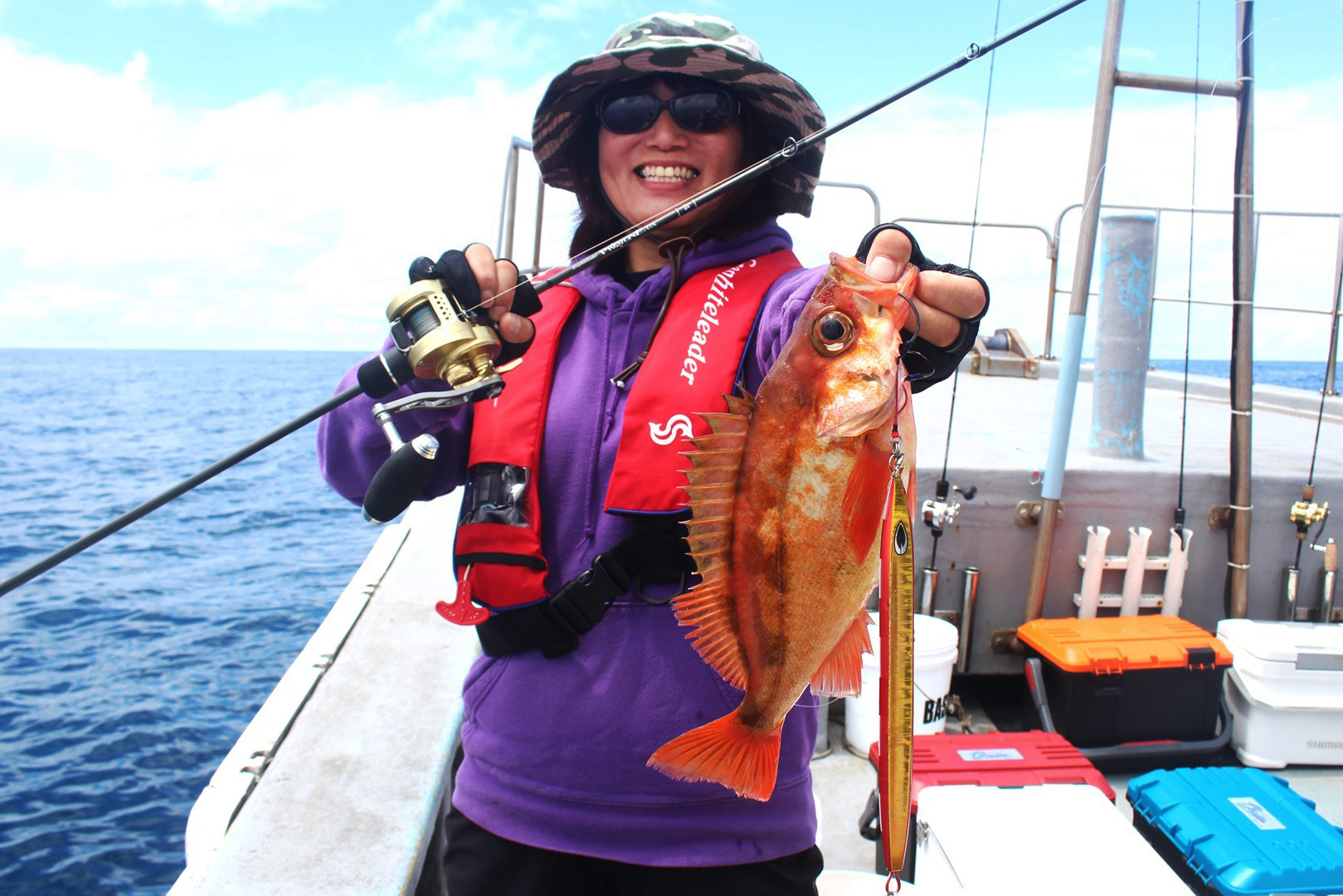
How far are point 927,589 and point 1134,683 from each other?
3.32 ft

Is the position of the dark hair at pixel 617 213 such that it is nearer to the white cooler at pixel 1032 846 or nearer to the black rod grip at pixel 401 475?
the black rod grip at pixel 401 475

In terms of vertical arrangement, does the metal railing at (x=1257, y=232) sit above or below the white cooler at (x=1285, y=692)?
above

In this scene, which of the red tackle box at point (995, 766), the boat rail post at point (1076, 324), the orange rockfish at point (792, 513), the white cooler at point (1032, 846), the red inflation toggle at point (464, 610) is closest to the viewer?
the orange rockfish at point (792, 513)

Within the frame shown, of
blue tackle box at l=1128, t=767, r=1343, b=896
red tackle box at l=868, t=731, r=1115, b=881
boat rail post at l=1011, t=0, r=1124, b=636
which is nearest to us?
blue tackle box at l=1128, t=767, r=1343, b=896

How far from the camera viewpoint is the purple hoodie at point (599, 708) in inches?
62.5

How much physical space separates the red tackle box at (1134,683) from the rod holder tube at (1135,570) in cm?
30

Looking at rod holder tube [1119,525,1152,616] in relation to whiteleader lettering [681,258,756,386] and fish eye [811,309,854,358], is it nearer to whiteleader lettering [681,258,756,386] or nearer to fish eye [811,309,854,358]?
whiteleader lettering [681,258,756,386]

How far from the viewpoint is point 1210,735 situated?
3949 millimetres

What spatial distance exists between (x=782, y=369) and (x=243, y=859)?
2.26 m

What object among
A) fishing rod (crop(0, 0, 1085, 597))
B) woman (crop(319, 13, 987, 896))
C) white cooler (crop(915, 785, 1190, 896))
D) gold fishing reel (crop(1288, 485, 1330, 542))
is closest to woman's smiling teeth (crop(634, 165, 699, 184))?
woman (crop(319, 13, 987, 896))

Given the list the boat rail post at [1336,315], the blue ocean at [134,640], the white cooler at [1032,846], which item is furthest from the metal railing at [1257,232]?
the blue ocean at [134,640]

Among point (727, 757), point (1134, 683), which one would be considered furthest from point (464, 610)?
point (1134, 683)

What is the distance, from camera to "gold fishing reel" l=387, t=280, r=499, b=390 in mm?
1567

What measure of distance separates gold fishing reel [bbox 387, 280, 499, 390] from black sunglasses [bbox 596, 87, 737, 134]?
61 cm
